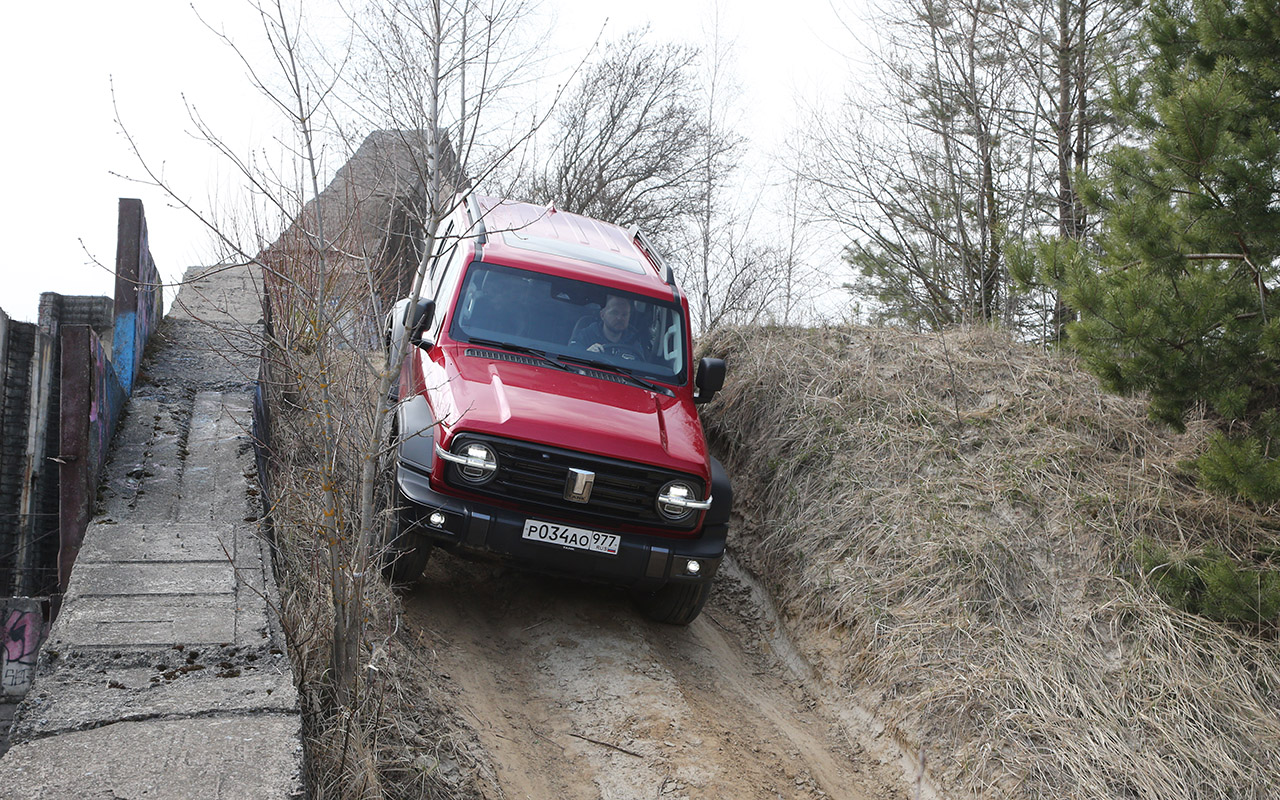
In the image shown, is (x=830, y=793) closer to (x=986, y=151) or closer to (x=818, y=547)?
(x=818, y=547)

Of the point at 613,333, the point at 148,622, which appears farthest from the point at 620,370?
the point at 148,622

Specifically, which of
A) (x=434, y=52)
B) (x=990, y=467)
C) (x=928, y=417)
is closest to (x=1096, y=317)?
(x=990, y=467)

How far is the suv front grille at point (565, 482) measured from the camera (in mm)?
4734

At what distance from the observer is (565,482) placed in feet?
15.6

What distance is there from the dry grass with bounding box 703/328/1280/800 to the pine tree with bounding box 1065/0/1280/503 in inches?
31.1

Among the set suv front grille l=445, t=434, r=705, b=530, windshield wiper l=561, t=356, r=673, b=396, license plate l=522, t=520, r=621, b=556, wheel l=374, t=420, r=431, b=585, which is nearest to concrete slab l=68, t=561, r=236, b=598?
wheel l=374, t=420, r=431, b=585

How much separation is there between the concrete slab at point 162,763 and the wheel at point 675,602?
2.73m

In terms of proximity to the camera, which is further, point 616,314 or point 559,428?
point 616,314

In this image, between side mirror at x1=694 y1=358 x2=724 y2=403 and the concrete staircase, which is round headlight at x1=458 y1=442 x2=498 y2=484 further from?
side mirror at x1=694 y1=358 x2=724 y2=403

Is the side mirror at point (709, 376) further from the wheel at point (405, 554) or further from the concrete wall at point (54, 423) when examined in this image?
the concrete wall at point (54, 423)

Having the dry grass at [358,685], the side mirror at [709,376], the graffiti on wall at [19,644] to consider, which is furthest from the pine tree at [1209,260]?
the graffiti on wall at [19,644]

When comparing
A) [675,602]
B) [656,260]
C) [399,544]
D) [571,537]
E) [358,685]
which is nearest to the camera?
[358,685]

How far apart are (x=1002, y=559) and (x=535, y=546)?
8.82 feet

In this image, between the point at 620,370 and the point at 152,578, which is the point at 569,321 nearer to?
the point at 620,370
